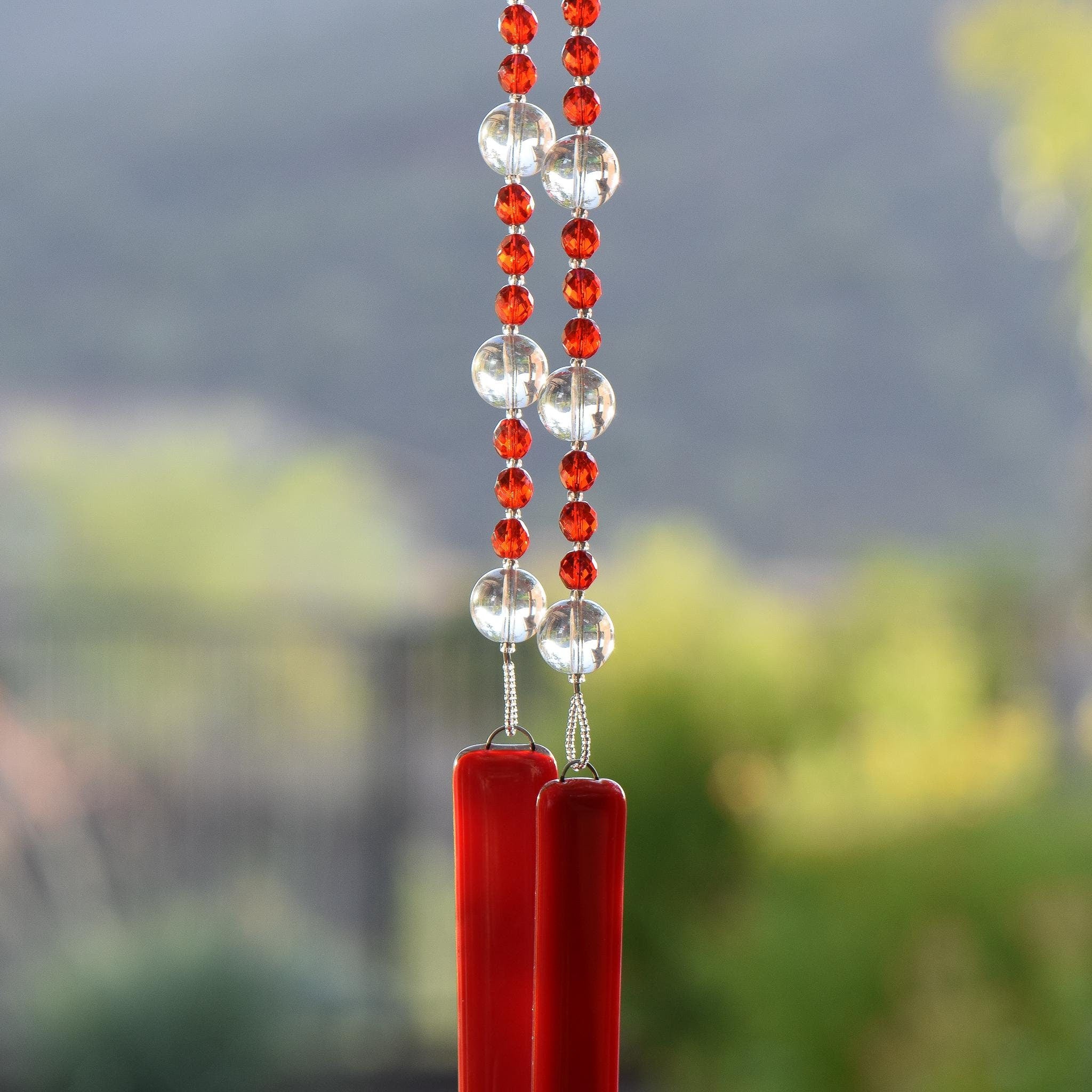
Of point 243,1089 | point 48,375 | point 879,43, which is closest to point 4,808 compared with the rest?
point 243,1089

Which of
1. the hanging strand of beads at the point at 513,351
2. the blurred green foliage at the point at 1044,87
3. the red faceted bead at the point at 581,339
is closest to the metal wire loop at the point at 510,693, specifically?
the hanging strand of beads at the point at 513,351

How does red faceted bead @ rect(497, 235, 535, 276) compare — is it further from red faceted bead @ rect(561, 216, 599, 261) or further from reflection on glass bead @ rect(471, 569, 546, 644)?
reflection on glass bead @ rect(471, 569, 546, 644)

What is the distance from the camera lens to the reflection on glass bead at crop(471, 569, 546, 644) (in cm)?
55

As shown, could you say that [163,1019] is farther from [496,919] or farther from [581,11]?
[581,11]

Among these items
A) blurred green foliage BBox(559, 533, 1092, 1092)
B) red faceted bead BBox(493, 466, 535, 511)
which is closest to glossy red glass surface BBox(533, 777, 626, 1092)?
red faceted bead BBox(493, 466, 535, 511)

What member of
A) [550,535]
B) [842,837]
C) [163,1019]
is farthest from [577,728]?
[550,535]

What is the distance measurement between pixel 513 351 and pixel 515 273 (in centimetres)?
3

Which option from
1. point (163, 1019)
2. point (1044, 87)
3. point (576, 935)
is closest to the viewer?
point (576, 935)

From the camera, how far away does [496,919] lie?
1.82 ft

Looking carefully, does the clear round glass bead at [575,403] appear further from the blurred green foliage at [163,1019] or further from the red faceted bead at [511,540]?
the blurred green foliage at [163,1019]

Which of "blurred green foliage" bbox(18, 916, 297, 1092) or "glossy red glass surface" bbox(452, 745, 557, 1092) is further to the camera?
"blurred green foliage" bbox(18, 916, 297, 1092)

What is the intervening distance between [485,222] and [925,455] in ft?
10.2

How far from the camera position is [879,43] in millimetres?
9414

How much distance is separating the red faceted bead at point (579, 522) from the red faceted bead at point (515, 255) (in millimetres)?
96
